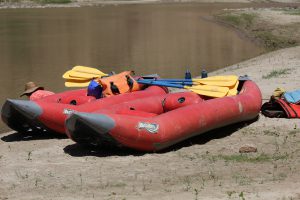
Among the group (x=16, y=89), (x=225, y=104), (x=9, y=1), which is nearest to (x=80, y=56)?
(x=16, y=89)

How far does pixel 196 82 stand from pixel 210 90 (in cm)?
120

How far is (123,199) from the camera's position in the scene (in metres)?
8.04

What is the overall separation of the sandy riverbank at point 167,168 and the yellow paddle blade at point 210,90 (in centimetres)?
78

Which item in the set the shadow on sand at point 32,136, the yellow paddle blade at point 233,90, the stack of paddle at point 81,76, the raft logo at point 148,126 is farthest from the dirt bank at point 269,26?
the raft logo at point 148,126

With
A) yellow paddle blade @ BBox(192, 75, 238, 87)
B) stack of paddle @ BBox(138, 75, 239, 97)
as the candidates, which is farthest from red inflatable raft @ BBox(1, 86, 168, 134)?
yellow paddle blade @ BBox(192, 75, 238, 87)

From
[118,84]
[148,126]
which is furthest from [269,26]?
[148,126]

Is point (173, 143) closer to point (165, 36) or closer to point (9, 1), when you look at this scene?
point (165, 36)

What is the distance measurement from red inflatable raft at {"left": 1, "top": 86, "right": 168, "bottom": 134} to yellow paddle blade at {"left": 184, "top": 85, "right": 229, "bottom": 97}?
5.18 feet

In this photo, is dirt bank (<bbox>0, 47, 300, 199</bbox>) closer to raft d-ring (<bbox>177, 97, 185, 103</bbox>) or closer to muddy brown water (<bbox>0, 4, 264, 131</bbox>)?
→ raft d-ring (<bbox>177, 97, 185, 103</bbox>)

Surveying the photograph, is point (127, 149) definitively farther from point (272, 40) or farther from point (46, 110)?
point (272, 40)

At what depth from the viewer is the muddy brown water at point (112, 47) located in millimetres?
25008

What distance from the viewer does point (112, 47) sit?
3309 centimetres

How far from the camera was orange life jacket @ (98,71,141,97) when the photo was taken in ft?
44.8

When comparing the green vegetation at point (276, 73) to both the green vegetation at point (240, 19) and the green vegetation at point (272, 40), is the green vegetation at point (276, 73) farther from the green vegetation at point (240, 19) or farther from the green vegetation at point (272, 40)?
the green vegetation at point (240, 19)
